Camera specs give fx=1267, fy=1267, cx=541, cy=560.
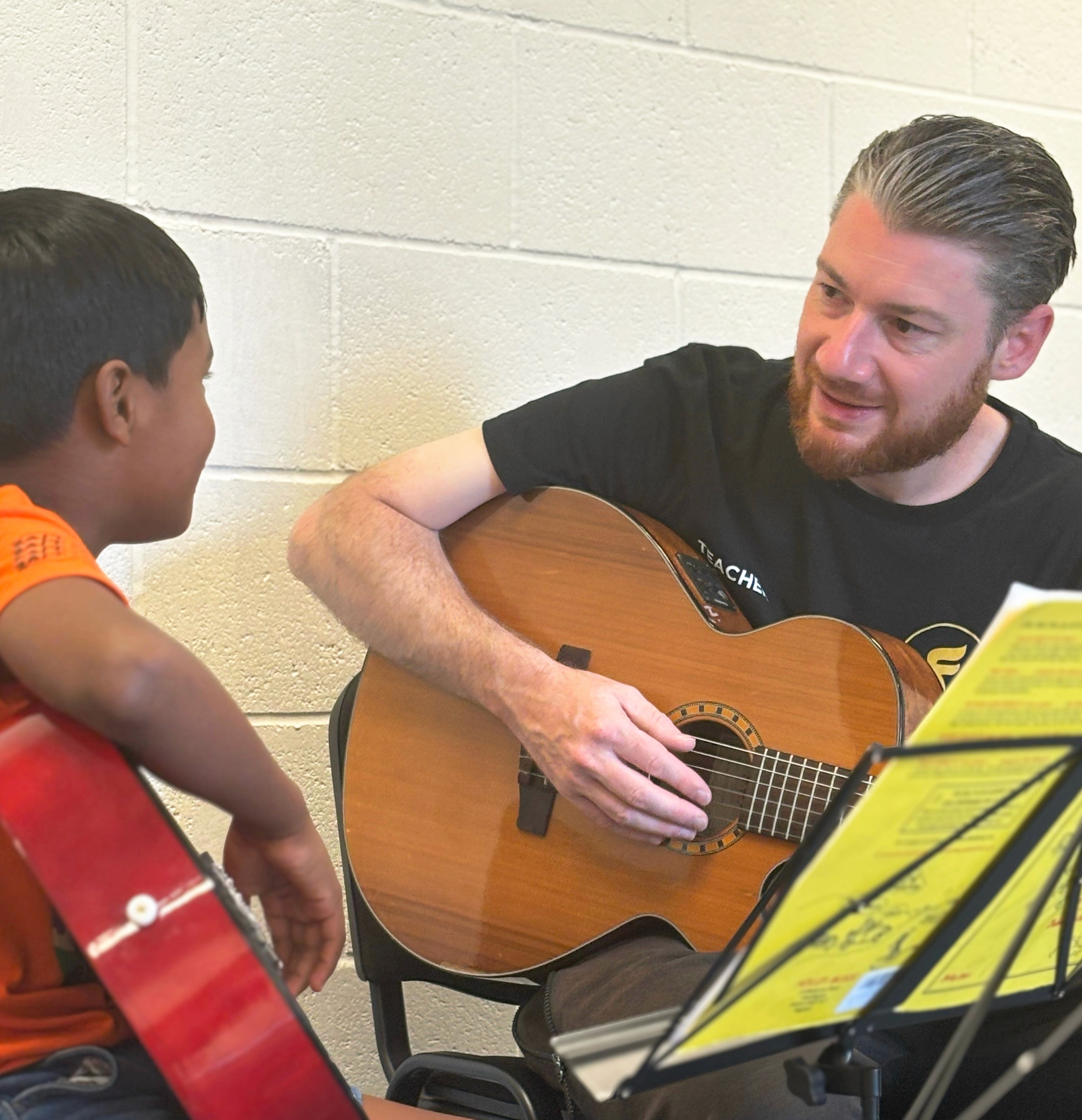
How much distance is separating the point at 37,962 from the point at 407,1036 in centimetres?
67

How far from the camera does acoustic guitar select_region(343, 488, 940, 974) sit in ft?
4.24

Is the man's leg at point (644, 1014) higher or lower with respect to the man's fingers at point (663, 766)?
lower

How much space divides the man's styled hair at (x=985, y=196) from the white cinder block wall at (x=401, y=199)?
447mm

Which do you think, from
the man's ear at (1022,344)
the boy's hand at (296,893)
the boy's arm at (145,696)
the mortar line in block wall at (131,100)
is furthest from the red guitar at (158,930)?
the man's ear at (1022,344)

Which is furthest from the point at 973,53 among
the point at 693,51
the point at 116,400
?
the point at 116,400

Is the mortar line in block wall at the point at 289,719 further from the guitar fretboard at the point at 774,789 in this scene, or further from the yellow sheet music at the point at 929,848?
the yellow sheet music at the point at 929,848

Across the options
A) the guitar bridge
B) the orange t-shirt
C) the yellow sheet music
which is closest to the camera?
the yellow sheet music

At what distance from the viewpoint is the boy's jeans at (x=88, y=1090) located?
32.7 inches

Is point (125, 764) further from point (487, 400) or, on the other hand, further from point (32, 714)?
point (487, 400)

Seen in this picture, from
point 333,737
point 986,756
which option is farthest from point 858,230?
point 986,756

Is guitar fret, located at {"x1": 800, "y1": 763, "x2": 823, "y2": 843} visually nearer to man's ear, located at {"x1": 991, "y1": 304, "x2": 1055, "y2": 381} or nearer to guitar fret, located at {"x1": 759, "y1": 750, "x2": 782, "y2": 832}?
guitar fret, located at {"x1": 759, "y1": 750, "x2": 782, "y2": 832}

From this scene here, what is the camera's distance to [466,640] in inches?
54.6

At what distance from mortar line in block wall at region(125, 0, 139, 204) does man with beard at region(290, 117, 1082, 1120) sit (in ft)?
1.56

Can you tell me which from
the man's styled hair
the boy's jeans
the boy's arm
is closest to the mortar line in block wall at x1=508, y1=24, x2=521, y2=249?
the man's styled hair
